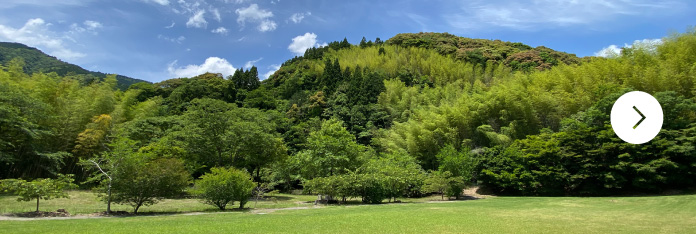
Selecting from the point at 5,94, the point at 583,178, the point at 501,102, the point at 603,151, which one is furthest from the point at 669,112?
the point at 5,94

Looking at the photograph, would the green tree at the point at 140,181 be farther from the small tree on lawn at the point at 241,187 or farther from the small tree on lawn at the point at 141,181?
the small tree on lawn at the point at 241,187

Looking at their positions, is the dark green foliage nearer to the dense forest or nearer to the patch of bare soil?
the dense forest

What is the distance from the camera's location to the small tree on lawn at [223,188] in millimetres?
14086

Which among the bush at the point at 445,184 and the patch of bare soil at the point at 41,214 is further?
the bush at the point at 445,184

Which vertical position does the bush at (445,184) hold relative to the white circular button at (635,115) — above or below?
below

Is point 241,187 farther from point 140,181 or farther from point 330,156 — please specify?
point 330,156

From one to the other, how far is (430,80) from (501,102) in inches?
776

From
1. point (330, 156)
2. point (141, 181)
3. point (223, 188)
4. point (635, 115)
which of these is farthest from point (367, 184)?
point (635, 115)

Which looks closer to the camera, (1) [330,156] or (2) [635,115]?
(2) [635,115]

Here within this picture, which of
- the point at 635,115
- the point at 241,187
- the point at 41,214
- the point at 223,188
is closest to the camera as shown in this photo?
the point at 41,214

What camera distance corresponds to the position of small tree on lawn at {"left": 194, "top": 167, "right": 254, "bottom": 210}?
14086 millimetres

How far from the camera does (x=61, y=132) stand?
23.3 metres

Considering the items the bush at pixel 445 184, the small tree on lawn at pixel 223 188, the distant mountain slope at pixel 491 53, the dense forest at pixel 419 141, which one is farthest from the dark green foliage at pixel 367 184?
the distant mountain slope at pixel 491 53

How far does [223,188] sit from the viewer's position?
14172mm
